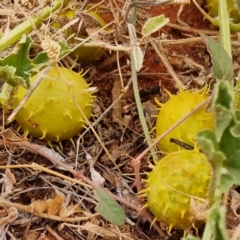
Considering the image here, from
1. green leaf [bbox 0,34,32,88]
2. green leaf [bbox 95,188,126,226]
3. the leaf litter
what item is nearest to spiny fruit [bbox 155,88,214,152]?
the leaf litter

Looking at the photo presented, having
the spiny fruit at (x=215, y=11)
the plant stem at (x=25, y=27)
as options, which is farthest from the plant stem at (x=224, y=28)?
the plant stem at (x=25, y=27)

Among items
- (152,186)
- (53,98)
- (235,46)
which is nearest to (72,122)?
(53,98)

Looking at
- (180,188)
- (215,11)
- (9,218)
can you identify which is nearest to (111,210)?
(180,188)

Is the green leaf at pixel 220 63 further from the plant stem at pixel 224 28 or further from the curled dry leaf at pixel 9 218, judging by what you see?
the curled dry leaf at pixel 9 218

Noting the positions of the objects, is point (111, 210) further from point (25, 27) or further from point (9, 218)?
point (25, 27)

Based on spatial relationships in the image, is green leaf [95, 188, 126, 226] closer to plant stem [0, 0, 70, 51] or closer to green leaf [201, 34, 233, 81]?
green leaf [201, 34, 233, 81]

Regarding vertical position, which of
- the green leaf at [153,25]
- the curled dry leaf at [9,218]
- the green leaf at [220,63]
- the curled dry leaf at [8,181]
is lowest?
the curled dry leaf at [9,218]
